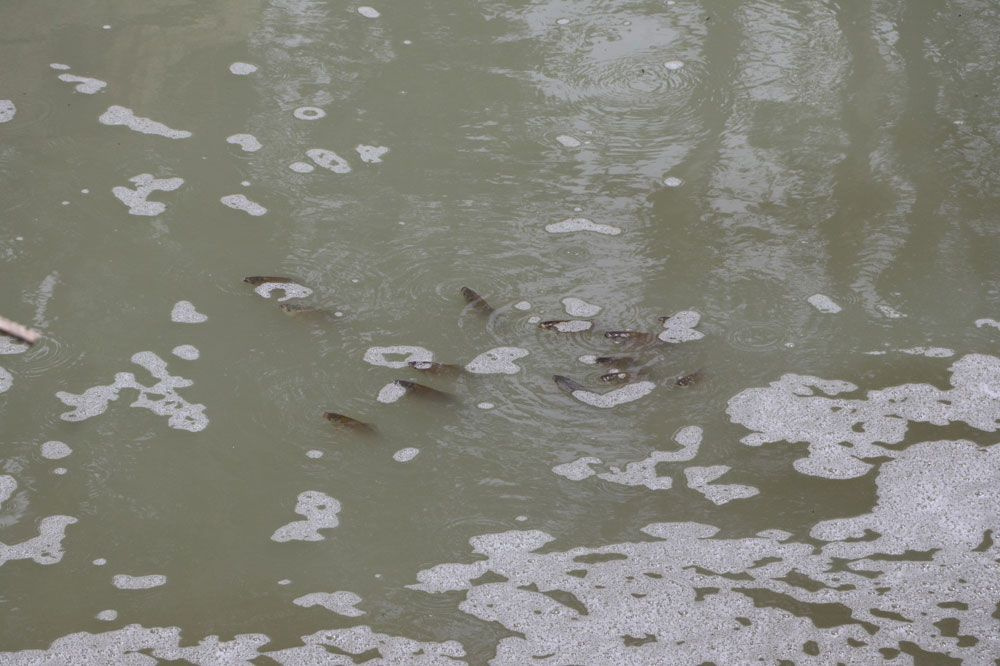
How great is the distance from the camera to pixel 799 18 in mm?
5867

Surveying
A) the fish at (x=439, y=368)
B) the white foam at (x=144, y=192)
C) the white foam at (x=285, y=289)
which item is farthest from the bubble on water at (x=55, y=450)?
the white foam at (x=144, y=192)

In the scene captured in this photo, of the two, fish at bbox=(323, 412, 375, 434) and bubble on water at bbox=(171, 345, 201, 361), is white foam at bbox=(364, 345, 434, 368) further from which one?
bubble on water at bbox=(171, 345, 201, 361)

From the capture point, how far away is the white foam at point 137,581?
2.97 m

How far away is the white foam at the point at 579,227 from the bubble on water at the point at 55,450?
203 centimetres

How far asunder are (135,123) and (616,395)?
9.04 feet

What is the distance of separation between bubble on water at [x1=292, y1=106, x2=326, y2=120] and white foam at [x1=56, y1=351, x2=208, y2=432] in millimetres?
1780

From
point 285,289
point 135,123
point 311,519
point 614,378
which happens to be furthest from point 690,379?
point 135,123

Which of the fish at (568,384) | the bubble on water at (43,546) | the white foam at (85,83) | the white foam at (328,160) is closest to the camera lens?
the bubble on water at (43,546)

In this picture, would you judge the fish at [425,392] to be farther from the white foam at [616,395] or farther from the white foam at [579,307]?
the white foam at [579,307]

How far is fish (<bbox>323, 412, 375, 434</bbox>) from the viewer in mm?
3455

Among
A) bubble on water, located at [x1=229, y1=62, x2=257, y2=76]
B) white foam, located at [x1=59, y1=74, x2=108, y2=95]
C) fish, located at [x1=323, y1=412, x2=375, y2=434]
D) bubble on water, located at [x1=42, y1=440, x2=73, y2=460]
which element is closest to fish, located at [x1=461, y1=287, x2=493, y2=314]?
fish, located at [x1=323, y1=412, x2=375, y2=434]

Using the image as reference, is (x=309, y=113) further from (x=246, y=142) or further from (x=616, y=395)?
(x=616, y=395)

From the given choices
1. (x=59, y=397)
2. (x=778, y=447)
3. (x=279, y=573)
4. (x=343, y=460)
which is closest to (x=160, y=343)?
(x=59, y=397)

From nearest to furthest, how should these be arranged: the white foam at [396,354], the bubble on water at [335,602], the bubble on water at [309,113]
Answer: the bubble on water at [335,602] < the white foam at [396,354] < the bubble on water at [309,113]
